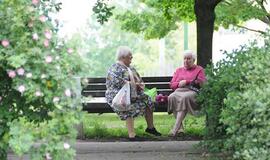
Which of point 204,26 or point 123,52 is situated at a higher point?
point 204,26

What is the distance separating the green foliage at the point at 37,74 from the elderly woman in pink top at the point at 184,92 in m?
6.12

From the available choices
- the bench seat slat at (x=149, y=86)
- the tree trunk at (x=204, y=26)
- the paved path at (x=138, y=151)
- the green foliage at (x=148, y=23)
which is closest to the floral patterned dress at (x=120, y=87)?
the paved path at (x=138, y=151)

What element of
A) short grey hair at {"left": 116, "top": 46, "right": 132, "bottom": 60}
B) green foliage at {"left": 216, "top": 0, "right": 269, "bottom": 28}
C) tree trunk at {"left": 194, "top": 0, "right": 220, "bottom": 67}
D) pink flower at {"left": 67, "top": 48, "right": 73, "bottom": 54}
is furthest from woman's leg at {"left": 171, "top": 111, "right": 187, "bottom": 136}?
green foliage at {"left": 216, "top": 0, "right": 269, "bottom": 28}

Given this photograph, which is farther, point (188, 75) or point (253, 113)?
point (188, 75)

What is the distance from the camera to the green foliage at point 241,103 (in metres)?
5.00

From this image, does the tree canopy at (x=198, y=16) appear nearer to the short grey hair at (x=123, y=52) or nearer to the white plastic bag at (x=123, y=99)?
the short grey hair at (x=123, y=52)

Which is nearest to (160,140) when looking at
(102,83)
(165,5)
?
(102,83)

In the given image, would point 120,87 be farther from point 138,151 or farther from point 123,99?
point 138,151

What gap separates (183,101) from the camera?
10.9m

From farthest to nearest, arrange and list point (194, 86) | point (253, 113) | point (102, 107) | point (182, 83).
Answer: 1. point (102, 107)
2. point (194, 86)
3. point (182, 83)
4. point (253, 113)

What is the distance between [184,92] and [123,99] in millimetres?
1179

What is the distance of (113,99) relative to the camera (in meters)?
10.5

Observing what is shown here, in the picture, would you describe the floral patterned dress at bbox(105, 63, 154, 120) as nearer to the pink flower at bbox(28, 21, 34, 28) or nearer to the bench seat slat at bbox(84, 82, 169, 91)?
the bench seat slat at bbox(84, 82, 169, 91)

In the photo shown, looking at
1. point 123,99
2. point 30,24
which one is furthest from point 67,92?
point 123,99
